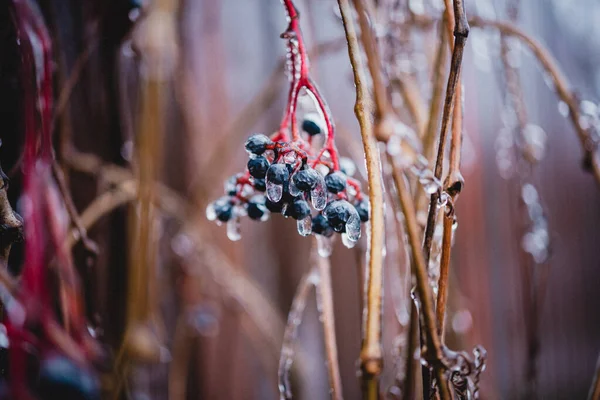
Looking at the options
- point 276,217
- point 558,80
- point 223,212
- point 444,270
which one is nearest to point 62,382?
point 223,212

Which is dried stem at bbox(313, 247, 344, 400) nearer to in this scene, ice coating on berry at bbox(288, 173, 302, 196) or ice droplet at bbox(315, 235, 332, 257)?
ice droplet at bbox(315, 235, 332, 257)

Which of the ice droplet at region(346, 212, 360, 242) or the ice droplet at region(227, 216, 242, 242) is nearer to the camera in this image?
the ice droplet at region(346, 212, 360, 242)

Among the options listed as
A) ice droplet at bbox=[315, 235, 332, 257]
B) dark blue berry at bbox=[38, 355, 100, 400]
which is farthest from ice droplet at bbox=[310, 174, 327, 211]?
dark blue berry at bbox=[38, 355, 100, 400]

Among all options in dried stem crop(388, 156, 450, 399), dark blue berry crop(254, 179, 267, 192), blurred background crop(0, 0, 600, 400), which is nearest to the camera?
dried stem crop(388, 156, 450, 399)

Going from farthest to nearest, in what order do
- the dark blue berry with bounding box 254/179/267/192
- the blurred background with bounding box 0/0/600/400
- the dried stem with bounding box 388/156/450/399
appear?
the blurred background with bounding box 0/0/600/400 < the dark blue berry with bounding box 254/179/267/192 < the dried stem with bounding box 388/156/450/399

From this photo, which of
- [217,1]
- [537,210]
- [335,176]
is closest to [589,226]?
[537,210]

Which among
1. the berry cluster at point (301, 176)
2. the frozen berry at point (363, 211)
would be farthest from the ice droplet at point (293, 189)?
the frozen berry at point (363, 211)

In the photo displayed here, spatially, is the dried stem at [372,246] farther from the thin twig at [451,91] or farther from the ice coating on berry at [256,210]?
the ice coating on berry at [256,210]

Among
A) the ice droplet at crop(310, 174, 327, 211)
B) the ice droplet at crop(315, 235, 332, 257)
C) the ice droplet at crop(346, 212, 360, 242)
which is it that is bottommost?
→ the ice droplet at crop(315, 235, 332, 257)
